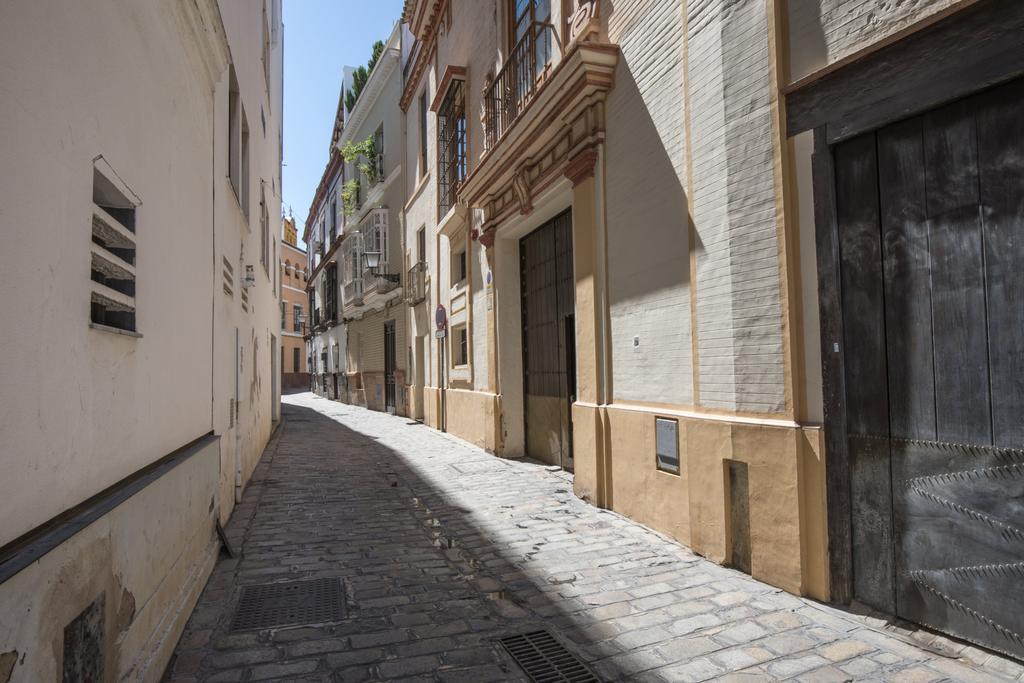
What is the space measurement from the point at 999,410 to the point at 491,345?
25.2ft

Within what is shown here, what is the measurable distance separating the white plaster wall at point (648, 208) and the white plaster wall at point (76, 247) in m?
3.79

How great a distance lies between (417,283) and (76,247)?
13.7 m

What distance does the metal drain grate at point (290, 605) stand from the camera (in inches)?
145

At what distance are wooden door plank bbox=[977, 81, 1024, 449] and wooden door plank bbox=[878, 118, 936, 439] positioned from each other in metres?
0.30

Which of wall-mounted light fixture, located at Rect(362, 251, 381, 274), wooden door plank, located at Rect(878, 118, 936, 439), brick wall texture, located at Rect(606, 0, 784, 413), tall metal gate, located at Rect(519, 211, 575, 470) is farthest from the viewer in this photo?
wall-mounted light fixture, located at Rect(362, 251, 381, 274)

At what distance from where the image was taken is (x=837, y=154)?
379cm

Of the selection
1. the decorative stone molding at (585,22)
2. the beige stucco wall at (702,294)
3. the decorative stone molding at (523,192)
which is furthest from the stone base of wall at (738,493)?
the decorative stone molding at (585,22)

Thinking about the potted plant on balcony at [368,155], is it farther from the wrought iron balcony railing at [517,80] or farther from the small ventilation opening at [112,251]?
the small ventilation opening at [112,251]

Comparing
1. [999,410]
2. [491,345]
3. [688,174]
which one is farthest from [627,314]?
[491,345]

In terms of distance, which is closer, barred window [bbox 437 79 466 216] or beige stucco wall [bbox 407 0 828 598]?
beige stucco wall [bbox 407 0 828 598]

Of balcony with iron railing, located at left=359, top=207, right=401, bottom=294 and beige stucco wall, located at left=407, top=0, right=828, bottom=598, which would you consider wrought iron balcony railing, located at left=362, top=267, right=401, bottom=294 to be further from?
beige stucco wall, located at left=407, top=0, right=828, bottom=598

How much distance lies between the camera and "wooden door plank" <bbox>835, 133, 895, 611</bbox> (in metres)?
3.53

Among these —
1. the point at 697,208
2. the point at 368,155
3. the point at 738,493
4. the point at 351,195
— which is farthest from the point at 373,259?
the point at 738,493

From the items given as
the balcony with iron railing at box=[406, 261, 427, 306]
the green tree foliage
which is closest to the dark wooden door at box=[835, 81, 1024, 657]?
the balcony with iron railing at box=[406, 261, 427, 306]
